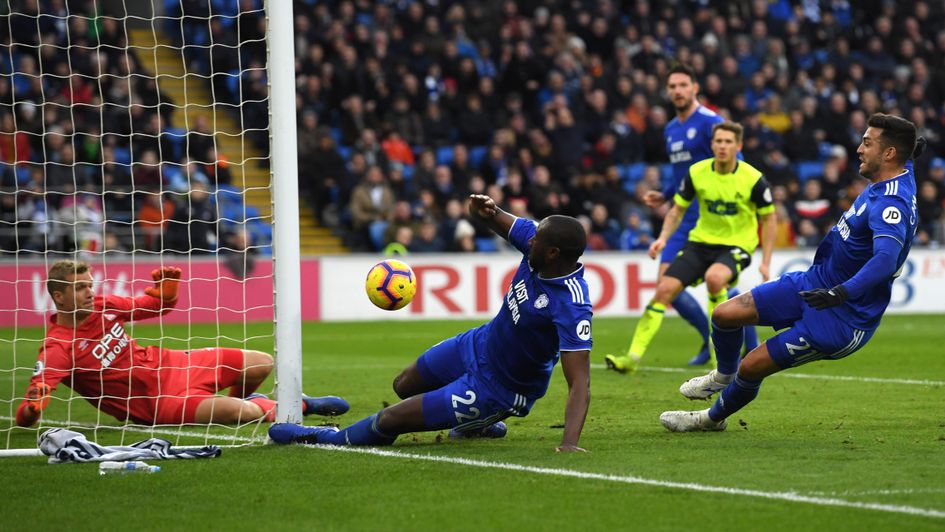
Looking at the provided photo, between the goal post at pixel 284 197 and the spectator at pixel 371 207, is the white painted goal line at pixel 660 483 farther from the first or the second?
the spectator at pixel 371 207

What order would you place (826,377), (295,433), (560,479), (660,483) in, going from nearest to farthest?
(660,483) < (560,479) < (295,433) < (826,377)

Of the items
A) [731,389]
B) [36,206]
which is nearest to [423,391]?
[731,389]

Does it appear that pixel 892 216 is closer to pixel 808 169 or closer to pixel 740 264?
pixel 740 264

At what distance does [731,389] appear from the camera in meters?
7.15

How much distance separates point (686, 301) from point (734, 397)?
5292 millimetres

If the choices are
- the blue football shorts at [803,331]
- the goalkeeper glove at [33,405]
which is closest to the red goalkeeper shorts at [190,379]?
the goalkeeper glove at [33,405]

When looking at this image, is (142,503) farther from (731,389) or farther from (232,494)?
(731,389)

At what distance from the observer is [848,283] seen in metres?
6.56

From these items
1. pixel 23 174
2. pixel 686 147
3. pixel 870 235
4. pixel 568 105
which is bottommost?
pixel 870 235

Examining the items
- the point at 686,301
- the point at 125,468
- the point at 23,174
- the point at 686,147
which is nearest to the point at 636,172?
the point at 23,174

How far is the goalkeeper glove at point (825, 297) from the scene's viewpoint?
6477 mm

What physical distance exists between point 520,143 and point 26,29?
8552 millimetres

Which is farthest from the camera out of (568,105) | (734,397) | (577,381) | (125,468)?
(568,105)

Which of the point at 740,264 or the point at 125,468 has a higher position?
the point at 740,264
